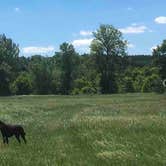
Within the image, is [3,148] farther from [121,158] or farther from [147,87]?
[147,87]

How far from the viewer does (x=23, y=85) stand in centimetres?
12888

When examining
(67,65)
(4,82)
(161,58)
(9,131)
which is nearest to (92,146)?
(9,131)

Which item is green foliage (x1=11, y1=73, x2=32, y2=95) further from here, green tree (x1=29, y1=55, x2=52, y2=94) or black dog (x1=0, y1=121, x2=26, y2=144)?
black dog (x1=0, y1=121, x2=26, y2=144)

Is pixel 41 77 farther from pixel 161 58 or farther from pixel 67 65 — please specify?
pixel 161 58

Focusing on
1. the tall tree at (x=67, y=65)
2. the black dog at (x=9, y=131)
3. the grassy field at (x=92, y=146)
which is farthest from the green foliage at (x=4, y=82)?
the black dog at (x=9, y=131)

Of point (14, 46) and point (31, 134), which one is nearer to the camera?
point (31, 134)

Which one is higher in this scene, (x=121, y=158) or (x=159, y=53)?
(x=159, y=53)

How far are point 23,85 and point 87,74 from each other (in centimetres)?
1492

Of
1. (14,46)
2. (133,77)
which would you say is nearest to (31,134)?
(133,77)

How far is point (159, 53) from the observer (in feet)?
378

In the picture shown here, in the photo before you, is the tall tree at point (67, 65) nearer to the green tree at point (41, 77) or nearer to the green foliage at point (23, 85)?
the green tree at point (41, 77)

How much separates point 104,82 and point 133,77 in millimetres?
17844

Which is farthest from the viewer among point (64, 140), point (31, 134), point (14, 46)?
point (14, 46)

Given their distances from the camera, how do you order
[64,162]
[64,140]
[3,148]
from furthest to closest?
1. [64,140]
2. [3,148]
3. [64,162]
